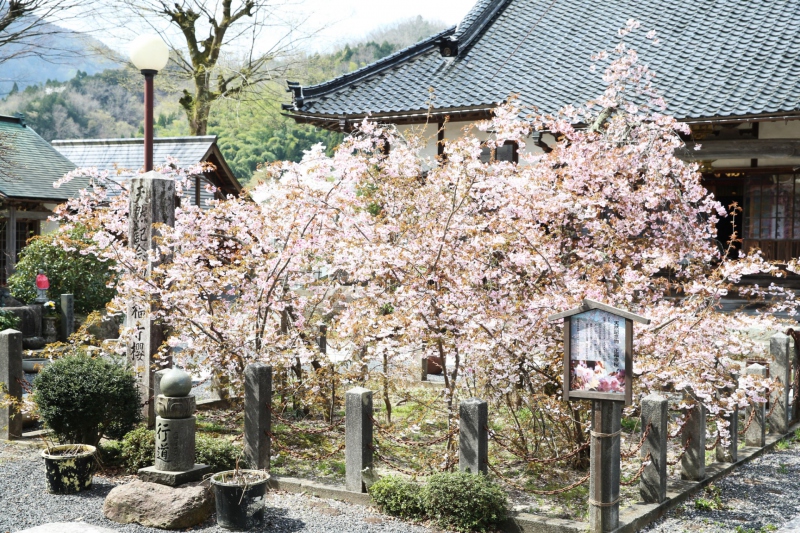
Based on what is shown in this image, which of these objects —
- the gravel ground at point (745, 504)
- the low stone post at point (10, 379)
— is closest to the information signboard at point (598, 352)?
the gravel ground at point (745, 504)

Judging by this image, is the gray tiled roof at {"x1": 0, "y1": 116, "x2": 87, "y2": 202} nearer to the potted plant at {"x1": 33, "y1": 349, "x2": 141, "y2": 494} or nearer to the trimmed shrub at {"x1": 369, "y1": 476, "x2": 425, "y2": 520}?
the potted plant at {"x1": 33, "y1": 349, "x2": 141, "y2": 494}

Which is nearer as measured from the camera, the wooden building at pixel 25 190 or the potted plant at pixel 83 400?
the potted plant at pixel 83 400

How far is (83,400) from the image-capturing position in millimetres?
6582

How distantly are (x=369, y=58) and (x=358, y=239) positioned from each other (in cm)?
5739

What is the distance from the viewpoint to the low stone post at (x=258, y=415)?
6.35 meters

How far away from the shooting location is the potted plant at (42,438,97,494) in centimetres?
602

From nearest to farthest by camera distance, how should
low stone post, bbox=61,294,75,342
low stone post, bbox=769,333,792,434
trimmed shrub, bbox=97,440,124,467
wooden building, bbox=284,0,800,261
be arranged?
trimmed shrub, bbox=97,440,124,467
low stone post, bbox=769,333,792,434
wooden building, bbox=284,0,800,261
low stone post, bbox=61,294,75,342

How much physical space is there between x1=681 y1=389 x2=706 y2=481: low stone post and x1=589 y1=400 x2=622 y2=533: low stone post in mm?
1544

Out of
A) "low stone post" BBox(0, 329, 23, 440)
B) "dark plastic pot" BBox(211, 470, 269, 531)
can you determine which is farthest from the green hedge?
"low stone post" BBox(0, 329, 23, 440)

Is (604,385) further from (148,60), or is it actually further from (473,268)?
(148,60)

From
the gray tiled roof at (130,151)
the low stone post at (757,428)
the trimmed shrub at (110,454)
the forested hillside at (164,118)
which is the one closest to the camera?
the trimmed shrub at (110,454)

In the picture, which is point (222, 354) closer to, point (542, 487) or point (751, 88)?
point (542, 487)

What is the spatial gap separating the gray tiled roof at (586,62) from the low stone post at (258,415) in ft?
28.7

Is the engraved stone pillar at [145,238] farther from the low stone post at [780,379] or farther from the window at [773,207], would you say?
the window at [773,207]
